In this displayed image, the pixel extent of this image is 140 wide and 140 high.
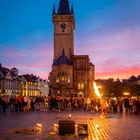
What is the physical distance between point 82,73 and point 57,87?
33.7ft

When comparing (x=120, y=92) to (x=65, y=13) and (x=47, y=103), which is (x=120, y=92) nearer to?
(x=65, y=13)

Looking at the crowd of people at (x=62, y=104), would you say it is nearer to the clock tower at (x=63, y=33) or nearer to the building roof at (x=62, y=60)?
the building roof at (x=62, y=60)

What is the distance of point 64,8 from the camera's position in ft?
444

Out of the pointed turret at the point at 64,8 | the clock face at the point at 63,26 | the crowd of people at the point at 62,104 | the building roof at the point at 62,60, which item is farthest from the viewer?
the pointed turret at the point at 64,8

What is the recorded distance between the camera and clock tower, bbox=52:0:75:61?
12706cm

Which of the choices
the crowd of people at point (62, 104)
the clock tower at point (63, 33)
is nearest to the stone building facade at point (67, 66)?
the clock tower at point (63, 33)

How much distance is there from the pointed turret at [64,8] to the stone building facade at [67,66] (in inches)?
26.3

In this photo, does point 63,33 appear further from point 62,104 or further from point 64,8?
point 62,104

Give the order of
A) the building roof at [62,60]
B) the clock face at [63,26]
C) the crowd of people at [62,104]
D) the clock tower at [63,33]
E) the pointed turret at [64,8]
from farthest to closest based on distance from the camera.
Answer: the pointed turret at [64,8]
the clock face at [63,26]
the clock tower at [63,33]
the building roof at [62,60]
the crowd of people at [62,104]

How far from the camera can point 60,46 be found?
127188 mm

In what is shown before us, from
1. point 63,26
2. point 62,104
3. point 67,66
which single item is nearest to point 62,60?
point 67,66

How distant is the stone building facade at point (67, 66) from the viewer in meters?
122

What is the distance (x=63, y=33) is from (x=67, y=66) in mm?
13169

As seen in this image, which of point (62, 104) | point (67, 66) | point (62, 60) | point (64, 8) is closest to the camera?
point (62, 104)
